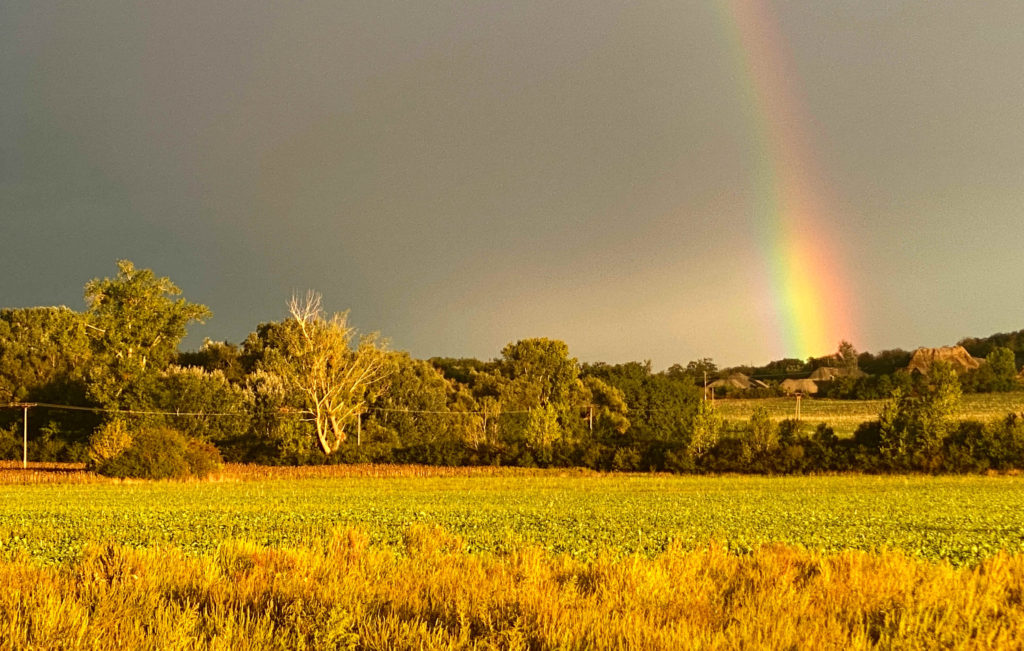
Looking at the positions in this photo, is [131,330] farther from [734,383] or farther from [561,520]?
[734,383]

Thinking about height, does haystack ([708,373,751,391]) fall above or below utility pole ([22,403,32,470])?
above

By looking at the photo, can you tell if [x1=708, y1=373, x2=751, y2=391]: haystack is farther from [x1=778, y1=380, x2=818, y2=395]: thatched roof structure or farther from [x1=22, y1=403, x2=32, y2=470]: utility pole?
[x1=22, y1=403, x2=32, y2=470]: utility pole

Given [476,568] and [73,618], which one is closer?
[73,618]

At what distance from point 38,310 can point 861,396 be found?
428ft

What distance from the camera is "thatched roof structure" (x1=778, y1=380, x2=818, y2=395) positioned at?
158 m

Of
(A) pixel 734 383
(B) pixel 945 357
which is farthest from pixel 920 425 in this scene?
(B) pixel 945 357

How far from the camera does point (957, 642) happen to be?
6.66 meters

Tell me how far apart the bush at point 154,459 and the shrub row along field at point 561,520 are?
4.29 m

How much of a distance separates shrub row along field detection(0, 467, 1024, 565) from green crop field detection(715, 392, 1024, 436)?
68.6 meters

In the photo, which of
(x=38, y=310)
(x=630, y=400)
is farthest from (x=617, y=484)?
(x=38, y=310)

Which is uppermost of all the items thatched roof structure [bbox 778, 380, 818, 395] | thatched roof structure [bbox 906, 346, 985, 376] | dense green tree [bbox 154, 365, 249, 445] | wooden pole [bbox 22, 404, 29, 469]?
thatched roof structure [bbox 906, 346, 985, 376]

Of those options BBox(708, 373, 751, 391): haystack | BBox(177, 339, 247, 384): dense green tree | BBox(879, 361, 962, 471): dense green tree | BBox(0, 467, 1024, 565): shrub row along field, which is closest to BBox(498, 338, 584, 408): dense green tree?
BBox(177, 339, 247, 384): dense green tree

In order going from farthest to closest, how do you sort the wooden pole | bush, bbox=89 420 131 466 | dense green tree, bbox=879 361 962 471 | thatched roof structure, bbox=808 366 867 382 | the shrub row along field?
thatched roof structure, bbox=808 366 867 382 < the wooden pole < dense green tree, bbox=879 361 962 471 < bush, bbox=89 420 131 466 < the shrub row along field

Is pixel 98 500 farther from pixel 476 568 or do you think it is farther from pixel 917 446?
pixel 917 446
